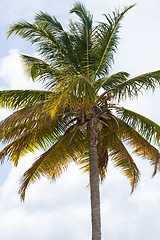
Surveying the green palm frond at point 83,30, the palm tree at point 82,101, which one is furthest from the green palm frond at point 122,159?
the green palm frond at point 83,30

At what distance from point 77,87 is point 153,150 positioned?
3.57 meters

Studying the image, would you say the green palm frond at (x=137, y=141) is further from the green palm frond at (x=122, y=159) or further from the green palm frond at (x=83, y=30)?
the green palm frond at (x=83, y=30)

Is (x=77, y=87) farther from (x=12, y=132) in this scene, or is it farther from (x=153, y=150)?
(x=153, y=150)

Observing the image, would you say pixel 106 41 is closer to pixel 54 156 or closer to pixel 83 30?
pixel 83 30

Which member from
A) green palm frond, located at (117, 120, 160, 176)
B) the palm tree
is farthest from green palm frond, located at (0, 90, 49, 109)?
green palm frond, located at (117, 120, 160, 176)

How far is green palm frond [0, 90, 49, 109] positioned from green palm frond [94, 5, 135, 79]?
1835 mm

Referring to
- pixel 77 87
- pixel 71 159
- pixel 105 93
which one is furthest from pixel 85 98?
pixel 71 159

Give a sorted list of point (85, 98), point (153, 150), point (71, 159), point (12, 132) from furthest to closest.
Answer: point (71, 159) → point (153, 150) → point (12, 132) → point (85, 98)

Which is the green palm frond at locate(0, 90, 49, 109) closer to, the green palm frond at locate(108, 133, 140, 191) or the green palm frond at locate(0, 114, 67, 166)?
the green palm frond at locate(0, 114, 67, 166)

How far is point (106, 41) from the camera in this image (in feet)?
37.7

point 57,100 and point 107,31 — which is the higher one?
point 107,31

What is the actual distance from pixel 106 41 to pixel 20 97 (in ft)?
10.2

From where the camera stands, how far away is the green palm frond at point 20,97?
460 inches

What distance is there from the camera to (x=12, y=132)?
427 inches
